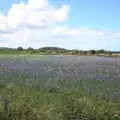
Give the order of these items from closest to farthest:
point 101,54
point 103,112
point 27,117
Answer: point 27,117
point 103,112
point 101,54

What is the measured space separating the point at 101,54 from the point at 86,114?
17644 cm

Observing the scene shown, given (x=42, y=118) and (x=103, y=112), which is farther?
(x=103, y=112)

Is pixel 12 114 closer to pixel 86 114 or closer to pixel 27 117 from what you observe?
pixel 27 117

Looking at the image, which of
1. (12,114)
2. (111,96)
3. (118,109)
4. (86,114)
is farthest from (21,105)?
(111,96)

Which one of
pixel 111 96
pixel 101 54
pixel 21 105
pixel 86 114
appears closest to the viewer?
A: pixel 21 105

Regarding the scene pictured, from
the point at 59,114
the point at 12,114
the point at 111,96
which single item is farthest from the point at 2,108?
the point at 111,96

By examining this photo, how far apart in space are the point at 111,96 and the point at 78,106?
8.88m

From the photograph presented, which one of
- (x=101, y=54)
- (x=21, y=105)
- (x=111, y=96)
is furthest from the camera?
(x=101, y=54)

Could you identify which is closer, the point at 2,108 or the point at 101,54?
the point at 2,108

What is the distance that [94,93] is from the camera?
27.7m

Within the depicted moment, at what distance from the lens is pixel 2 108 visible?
46.1 feet

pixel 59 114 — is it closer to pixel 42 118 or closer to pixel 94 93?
pixel 42 118

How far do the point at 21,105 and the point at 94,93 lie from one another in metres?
13.6

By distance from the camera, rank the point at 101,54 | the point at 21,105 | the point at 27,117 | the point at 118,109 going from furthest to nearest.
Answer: the point at 101,54 < the point at 118,109 < the point at 21,105 < the point at 27,117
